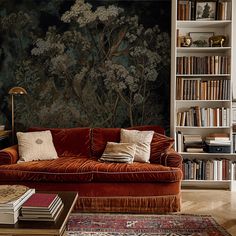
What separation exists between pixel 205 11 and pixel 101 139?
2.16 meters

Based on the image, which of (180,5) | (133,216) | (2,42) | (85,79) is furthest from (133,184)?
(2,42)

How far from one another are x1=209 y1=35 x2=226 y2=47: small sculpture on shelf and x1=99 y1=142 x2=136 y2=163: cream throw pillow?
1.75 m

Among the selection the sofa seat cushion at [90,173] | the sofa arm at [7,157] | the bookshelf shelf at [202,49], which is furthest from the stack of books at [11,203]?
the bookshelf shelf at [202,49]

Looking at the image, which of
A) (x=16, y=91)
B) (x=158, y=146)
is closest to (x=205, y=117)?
(x=158, y=146)

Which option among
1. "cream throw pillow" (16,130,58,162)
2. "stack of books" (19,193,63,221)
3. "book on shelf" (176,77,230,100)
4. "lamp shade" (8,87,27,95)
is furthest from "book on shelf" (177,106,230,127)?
"stack of books" (19,193,63,221)

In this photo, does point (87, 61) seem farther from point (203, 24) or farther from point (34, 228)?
point (34, 228)

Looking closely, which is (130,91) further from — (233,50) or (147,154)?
(233,50)

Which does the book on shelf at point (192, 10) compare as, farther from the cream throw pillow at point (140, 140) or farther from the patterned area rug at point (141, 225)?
the patterned area rug at point (141, 225)

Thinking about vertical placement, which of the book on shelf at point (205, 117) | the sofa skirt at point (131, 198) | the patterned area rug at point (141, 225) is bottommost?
the patterned area rug at point (141, 225)

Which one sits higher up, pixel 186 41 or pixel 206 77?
pixel 186 41

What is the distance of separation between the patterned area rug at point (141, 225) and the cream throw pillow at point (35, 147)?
92 cm

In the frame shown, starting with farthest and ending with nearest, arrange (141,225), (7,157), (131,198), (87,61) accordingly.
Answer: (87,61), (7,157), (131,198), (141,225)

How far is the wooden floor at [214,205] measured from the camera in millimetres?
3471

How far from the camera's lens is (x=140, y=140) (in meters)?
4.25
